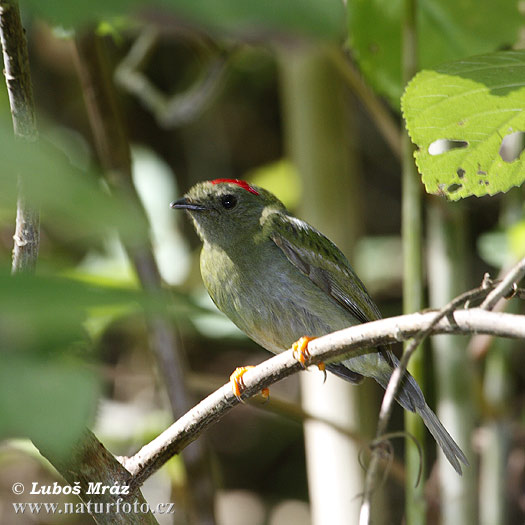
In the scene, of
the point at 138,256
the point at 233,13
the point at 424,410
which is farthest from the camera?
the point at 138,256

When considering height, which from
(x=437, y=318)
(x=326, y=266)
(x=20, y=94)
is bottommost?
(x=437, y=318)

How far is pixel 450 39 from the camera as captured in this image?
2.54 meters

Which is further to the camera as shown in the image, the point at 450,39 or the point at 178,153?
the point at 178,153

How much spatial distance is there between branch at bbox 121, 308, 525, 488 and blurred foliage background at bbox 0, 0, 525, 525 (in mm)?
257

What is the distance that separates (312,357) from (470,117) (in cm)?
66

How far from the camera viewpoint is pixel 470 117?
5.29ft

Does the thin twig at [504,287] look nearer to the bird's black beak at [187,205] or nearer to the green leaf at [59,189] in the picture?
the green leaf at [59,189]

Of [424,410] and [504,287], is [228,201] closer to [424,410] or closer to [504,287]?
[424,410]

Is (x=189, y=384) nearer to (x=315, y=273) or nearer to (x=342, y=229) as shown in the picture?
(x=315, y=273)

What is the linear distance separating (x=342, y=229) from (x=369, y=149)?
112 inches

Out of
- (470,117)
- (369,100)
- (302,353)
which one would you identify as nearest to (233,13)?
(470,117)

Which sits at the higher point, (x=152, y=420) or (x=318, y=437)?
(x=152, y=420)

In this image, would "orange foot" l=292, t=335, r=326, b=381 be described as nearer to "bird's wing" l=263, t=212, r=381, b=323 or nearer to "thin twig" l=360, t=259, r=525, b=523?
"thin twig" l=360, t=259, r=525, b=523

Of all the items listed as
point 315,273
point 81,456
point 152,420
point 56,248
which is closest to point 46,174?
point 81,456
